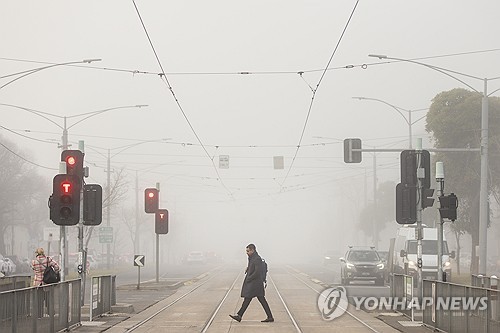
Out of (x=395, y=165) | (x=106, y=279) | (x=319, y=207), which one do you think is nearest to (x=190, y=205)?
(x=319, y=207)

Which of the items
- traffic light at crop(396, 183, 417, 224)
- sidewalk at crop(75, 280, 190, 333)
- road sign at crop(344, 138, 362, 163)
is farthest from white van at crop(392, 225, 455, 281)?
traffic light at crop(396, 183, 417, 224)

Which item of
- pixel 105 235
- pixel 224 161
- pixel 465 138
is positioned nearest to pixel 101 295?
pixel 105 235

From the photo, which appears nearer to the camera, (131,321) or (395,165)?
(131,321)

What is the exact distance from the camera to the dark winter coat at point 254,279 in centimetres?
2534

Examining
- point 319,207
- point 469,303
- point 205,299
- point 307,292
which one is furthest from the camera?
point 319,207

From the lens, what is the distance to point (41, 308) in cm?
1988

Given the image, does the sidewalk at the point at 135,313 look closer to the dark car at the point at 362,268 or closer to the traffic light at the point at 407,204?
the traffic light at the point at 407,204

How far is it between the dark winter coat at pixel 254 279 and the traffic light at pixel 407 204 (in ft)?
12.1

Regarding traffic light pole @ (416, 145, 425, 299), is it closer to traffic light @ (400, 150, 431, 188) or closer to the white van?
traffic light @ (400, 150, 431, 188)

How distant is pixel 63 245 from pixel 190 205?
173 meters

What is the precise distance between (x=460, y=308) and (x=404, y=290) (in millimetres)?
7080

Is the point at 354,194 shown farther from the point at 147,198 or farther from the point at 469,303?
the point at 469,303

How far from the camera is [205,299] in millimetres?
36781

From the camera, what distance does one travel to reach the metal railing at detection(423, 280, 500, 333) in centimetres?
1791
